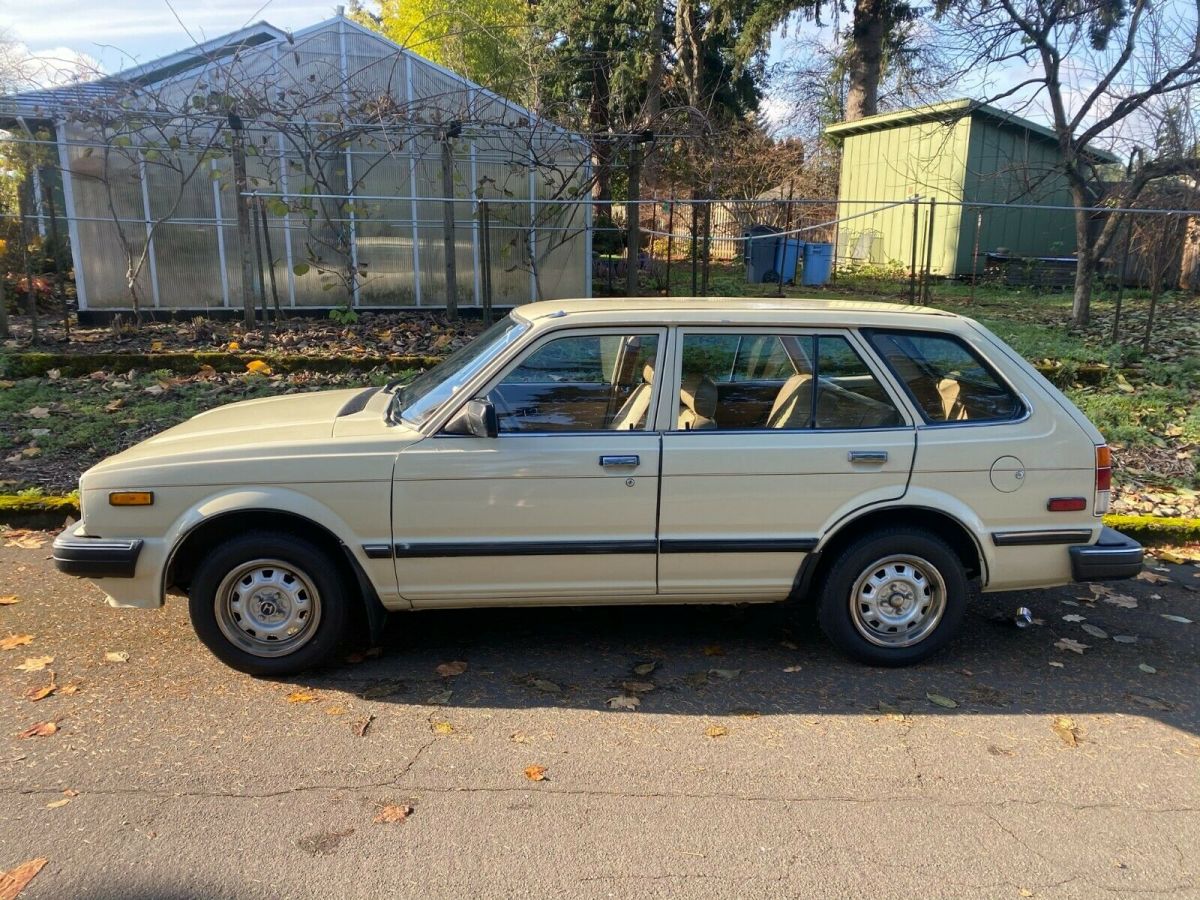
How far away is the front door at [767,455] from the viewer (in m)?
4.21

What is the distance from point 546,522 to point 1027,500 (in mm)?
2256

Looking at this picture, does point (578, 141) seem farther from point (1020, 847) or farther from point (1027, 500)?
point (1020, 847)

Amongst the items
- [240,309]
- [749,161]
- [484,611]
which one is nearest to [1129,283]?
[749,161]

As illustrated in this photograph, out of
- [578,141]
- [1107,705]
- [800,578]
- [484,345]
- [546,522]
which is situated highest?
[578,141]

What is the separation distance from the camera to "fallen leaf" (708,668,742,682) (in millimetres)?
4355

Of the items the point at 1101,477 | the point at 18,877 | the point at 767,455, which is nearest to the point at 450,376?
the point at 767,455

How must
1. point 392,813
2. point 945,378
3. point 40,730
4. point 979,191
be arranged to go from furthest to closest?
point 979,191 → point 945,378 → point 40,730 → point 392,813

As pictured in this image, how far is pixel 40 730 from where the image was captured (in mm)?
3764

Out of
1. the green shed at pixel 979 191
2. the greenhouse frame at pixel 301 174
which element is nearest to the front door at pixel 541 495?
the greenhouse frame at pixel 301 174

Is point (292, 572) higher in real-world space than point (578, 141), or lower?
lower

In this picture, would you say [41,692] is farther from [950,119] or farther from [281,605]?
[950,119]

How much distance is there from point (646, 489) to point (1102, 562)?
220cm

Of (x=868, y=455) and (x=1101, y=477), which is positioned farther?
(x=1101, y=477)

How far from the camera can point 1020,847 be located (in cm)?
312
